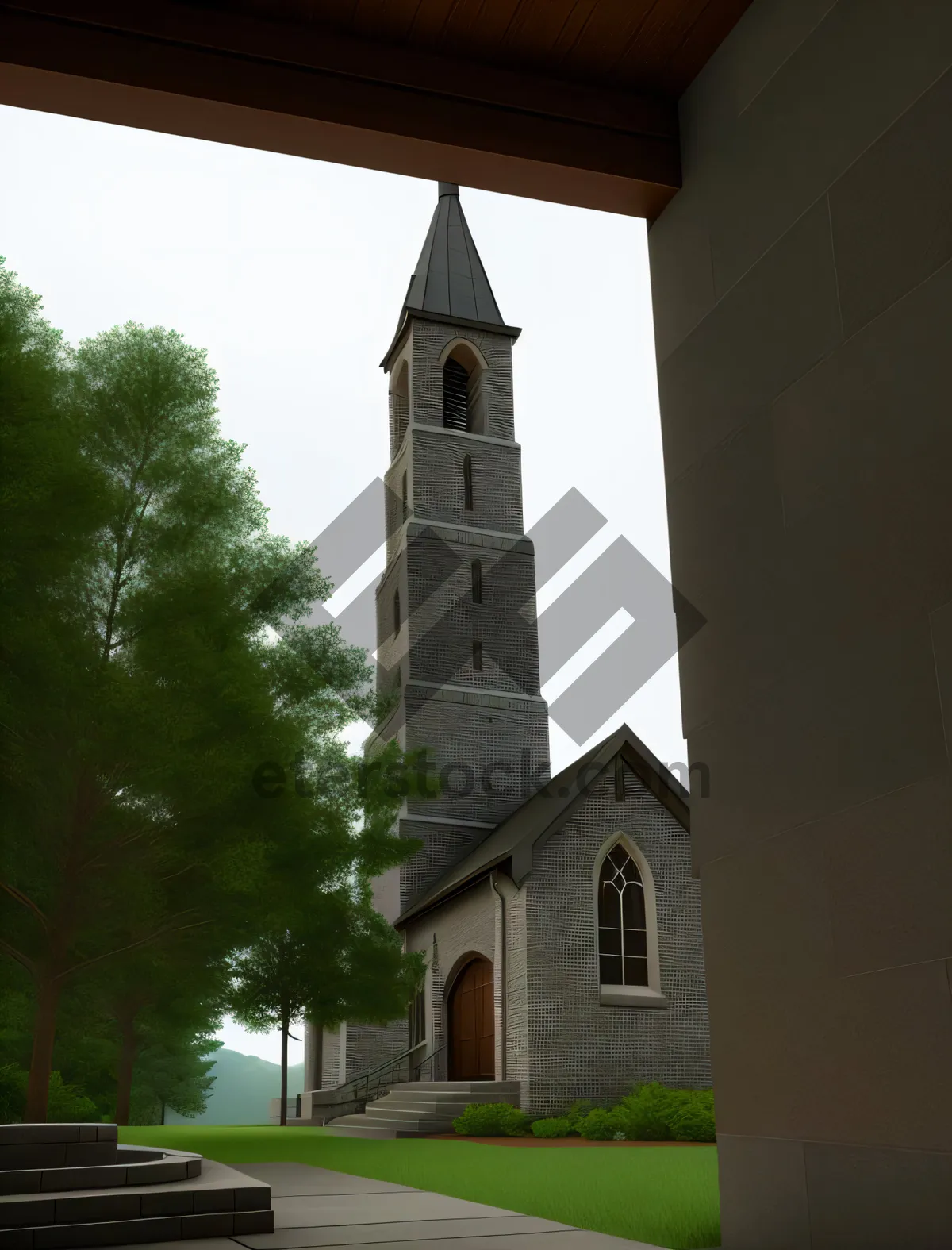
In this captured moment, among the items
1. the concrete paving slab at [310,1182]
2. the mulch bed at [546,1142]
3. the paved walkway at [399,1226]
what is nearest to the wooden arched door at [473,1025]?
the mulch bed at [546,1142]

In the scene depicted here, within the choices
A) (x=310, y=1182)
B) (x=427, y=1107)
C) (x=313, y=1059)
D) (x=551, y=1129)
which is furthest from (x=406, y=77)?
(x=313, y=1059)

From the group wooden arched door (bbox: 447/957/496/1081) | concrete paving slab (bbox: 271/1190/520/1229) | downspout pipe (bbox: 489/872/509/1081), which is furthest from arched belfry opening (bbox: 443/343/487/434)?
concrete paving slab (bbox: 271/1190/520/1229)

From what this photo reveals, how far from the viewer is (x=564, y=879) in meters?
17.8

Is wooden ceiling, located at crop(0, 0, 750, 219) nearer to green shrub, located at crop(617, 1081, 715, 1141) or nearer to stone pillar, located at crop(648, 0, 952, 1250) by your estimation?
stone pillar, located at crop(648, 0, 952, 1250)

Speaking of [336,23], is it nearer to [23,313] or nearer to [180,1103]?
[23,313]

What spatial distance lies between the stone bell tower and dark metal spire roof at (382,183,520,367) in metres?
0.06

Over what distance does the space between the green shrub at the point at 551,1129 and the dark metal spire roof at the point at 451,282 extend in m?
21.1

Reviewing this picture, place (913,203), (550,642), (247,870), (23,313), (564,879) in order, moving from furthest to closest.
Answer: (550,642), (564,879), (23,313), (247,870), (913,203)

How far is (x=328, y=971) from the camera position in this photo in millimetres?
14008

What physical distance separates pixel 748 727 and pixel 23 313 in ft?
38.6

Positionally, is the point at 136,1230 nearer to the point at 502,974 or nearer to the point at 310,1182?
the point at 310,1182

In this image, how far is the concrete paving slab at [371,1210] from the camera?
5.05 meters

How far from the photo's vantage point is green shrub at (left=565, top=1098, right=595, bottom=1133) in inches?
574

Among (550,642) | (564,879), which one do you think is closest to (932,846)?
(564,879)
